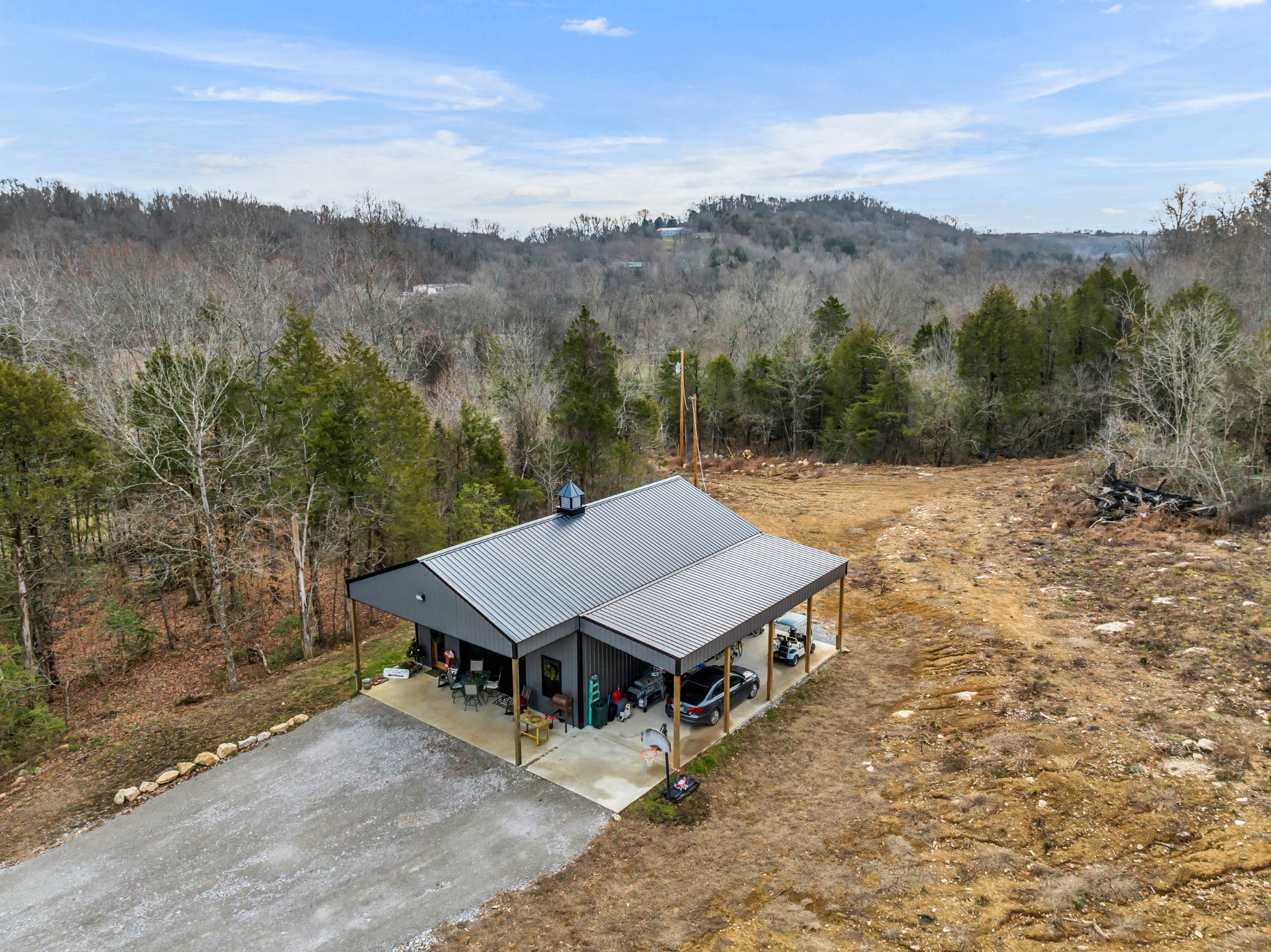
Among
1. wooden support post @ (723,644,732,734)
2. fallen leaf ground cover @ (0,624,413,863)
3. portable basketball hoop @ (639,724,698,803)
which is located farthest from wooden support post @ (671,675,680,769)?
fallen leaf ground cover @ (0,624,413,863)

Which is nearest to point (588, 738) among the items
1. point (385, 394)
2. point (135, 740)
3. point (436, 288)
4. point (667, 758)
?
point (667, 758)

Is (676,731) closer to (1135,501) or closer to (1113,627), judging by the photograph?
(1113,627)

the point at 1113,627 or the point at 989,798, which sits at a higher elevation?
the point at 1113,627

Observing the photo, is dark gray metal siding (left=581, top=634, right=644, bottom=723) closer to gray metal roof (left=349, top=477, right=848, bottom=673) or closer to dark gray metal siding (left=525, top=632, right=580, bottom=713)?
dark gray metal siding (left=525, top=632, right=580, bottom=713)

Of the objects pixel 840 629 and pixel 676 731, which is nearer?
pixel 676 731

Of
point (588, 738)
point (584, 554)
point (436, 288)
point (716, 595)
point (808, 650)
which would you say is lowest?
point (588, 738)

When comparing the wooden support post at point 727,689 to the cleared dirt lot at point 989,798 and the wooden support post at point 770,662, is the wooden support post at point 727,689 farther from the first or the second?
the wooden support post at point 770,662

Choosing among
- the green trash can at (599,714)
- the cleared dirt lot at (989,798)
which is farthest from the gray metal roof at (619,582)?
the cleared dirt lot at (989,798)

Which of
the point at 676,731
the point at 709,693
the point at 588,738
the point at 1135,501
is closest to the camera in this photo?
the point at 676,731
